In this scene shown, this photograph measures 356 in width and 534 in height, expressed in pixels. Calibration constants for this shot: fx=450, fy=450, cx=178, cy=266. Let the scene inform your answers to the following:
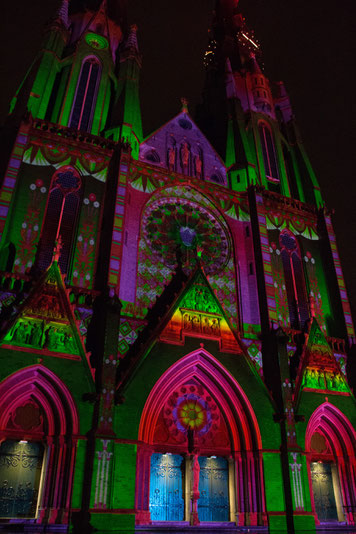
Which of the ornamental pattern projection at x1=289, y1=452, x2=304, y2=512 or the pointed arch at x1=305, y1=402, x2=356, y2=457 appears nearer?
the ornamental pattern projection at x1=289, y1=452, x2=304, y2=512

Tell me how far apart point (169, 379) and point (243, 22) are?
3296cm

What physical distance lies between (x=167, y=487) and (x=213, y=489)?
5.51 feet

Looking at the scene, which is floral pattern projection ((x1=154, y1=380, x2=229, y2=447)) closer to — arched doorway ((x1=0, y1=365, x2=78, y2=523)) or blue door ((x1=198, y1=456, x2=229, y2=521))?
blue door ((x1=198, y1=456, x2=229, y2=521))

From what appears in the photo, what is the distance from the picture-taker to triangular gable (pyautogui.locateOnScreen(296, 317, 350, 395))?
17.0 m

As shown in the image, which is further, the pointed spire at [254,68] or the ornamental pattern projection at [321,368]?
the pointed spire at [254,68]

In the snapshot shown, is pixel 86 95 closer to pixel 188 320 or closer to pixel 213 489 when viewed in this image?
pixel 188 320

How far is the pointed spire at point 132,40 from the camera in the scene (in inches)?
965

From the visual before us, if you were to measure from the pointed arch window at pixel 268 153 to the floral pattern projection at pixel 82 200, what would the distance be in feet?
31.5

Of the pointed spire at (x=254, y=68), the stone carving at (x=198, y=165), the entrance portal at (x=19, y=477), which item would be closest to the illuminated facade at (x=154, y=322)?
the entrance portal at (x=19, y=477)

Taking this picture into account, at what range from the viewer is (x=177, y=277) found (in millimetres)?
18062

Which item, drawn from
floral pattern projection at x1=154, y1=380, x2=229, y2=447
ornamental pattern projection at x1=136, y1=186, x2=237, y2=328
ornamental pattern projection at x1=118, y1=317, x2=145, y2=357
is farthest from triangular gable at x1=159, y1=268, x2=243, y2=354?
floral pattern projection at x1=154, y1=380, x2=229, y2=447

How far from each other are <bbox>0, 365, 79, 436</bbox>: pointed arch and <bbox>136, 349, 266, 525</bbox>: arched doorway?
90.6 inches

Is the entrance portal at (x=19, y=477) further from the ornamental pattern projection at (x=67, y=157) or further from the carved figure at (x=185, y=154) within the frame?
the carved figure at (x=185, y=154)

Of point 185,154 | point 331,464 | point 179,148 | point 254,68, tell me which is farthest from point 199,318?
point 254,68
